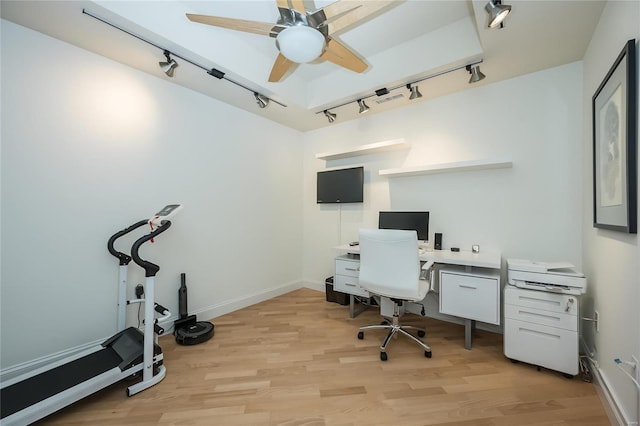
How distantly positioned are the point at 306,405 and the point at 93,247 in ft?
6.99

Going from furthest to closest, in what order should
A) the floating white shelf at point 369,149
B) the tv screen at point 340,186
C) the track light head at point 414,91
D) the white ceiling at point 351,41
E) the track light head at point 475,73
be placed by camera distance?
the tv screen at point 340,186
the floating white shelf at point 369,149
the track light head at point 414,91
the track light head at point 475,73
the white ceiling at point 351,41

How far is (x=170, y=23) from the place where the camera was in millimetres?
2068

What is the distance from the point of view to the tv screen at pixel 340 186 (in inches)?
139

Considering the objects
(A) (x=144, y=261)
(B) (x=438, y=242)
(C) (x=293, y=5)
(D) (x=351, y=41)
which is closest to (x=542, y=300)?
(B) (x=438, y=242)

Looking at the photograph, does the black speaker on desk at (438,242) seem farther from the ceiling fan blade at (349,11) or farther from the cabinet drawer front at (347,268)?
the ceiling fan blade at (349,11)

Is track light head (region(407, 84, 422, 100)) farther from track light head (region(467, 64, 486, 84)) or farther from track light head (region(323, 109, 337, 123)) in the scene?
track light head (region(323, 109, 337, 123))

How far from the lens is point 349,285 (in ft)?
9.51

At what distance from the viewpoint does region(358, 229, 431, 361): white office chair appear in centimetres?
208

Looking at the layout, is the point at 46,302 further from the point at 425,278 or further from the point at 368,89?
the point at 368,89

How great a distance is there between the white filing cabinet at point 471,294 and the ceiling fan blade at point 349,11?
2116 millimetres

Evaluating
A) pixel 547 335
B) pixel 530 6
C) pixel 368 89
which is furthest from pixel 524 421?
pixel 368 89

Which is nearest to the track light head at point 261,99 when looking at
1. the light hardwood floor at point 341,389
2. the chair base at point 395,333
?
the light hardwood floor at point 341,389

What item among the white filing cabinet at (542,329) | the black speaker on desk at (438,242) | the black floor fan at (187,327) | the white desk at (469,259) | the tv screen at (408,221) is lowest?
→ the black floor fan at (187,327)

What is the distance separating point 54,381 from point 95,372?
0.20m
